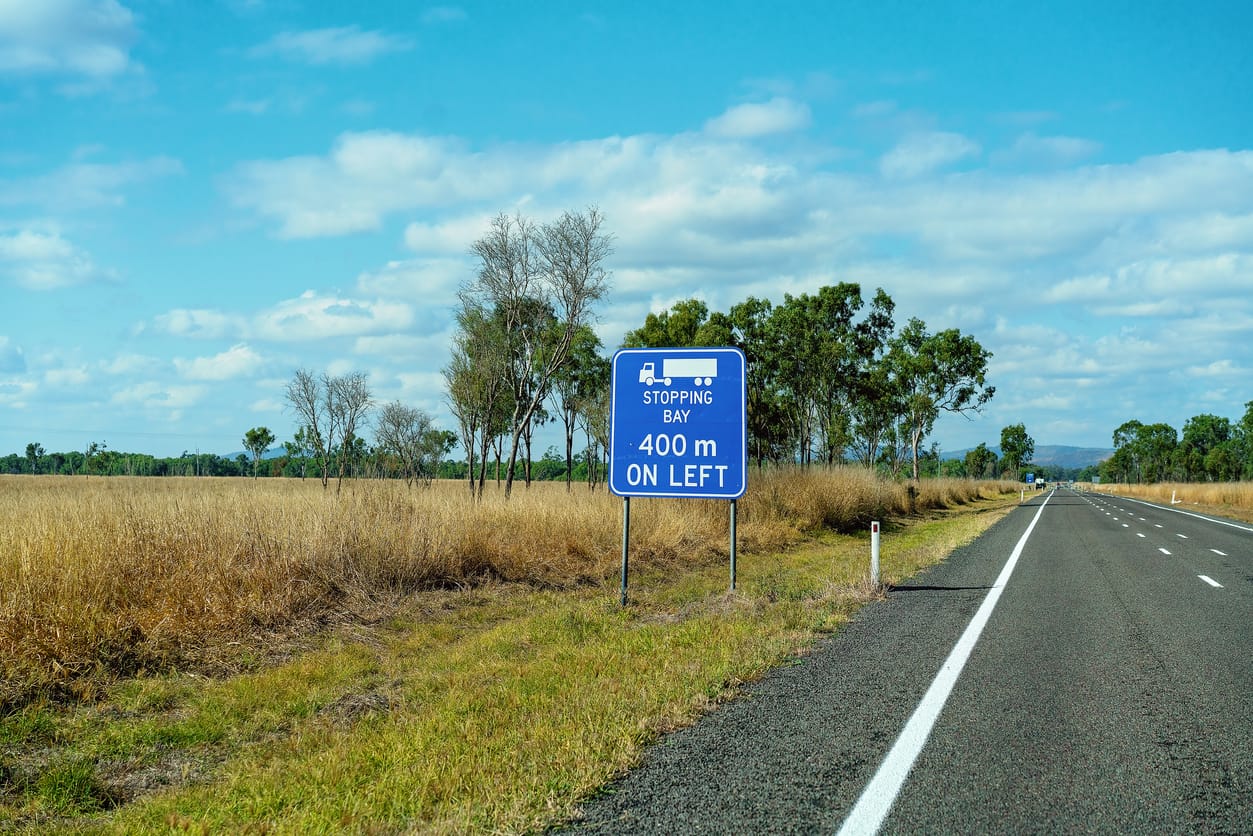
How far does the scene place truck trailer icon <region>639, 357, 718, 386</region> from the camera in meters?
12.2

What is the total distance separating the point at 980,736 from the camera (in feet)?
17.2

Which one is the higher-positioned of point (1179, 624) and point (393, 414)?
point (393, 414)

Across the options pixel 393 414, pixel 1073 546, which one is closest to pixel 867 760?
pixel 1073 546

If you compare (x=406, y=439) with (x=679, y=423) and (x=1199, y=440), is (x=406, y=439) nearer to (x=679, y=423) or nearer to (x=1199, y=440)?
(x=679, y=423)

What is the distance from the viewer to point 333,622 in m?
10.2

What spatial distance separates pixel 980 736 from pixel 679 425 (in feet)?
24.3

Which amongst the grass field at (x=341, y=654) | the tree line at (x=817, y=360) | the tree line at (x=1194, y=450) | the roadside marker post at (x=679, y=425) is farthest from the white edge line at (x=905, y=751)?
the tree line at (x=1194, y=450)

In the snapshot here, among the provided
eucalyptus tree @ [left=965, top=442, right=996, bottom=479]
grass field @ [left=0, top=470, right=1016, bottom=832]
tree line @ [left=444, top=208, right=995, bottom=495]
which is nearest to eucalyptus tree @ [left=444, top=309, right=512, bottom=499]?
tree line @ [left=444, top=208, right=995, bottom=495]

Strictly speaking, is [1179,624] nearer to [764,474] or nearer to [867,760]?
[867,760]

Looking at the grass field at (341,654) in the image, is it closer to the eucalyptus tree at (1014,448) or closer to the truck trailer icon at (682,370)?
the truck trailer icon at (682,370)

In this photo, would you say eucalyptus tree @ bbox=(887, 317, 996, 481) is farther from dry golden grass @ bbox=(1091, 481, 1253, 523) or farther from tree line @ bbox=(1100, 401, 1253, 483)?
tree line @ bbox=(1100, 401, 1253, 483)

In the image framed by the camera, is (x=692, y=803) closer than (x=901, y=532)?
Yes

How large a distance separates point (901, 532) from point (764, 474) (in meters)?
5.51

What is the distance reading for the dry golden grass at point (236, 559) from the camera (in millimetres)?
7711
